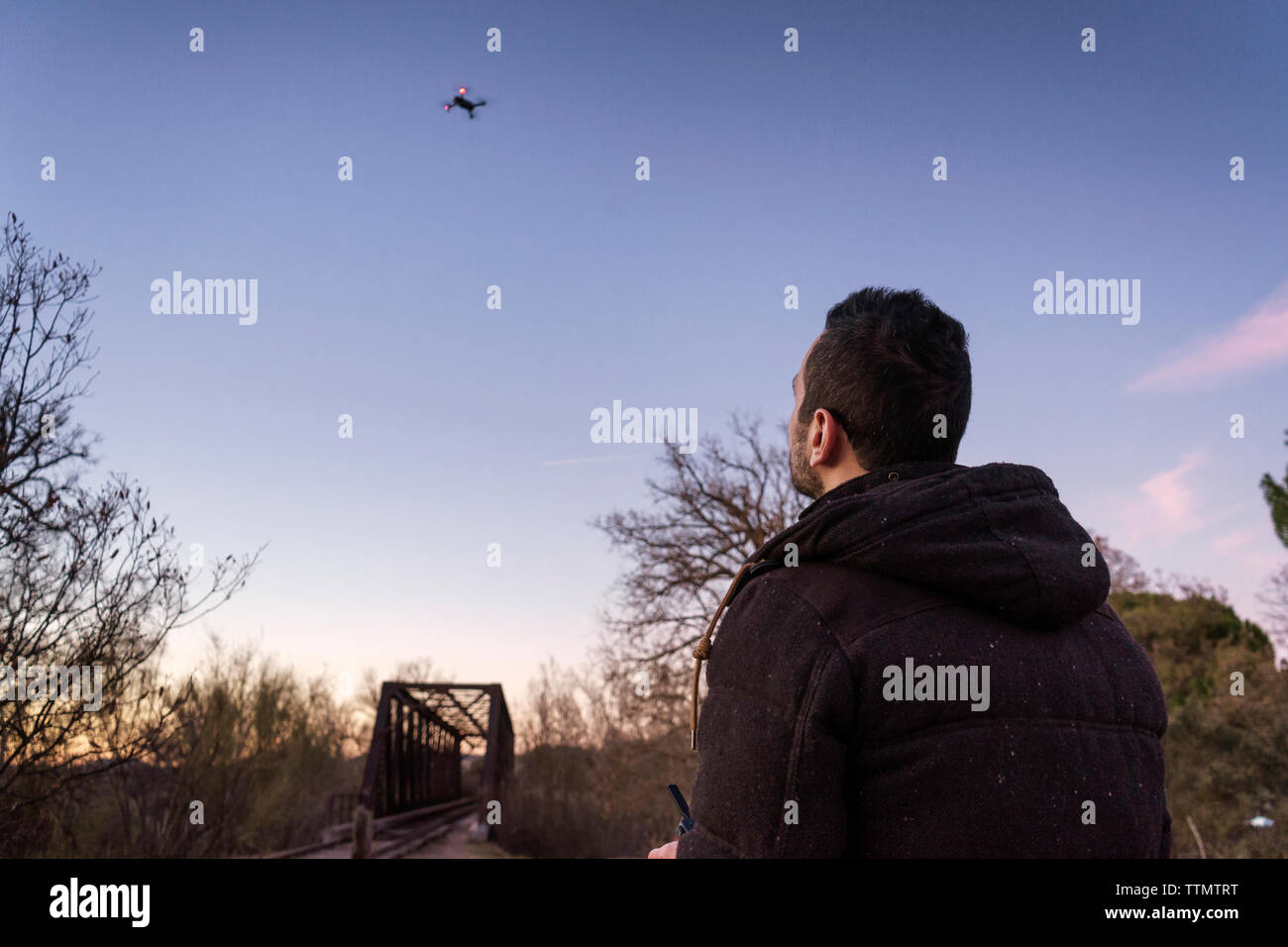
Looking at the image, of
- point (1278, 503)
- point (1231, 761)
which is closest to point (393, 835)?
point (1231, 761)

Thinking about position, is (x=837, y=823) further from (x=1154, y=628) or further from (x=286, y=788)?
(x=1154, y=628)

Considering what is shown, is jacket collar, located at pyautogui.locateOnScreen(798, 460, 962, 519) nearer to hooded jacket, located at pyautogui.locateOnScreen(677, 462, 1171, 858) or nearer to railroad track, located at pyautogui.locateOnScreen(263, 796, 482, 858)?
hooded jacket, located at pyautogui.locateOnScreen(677, 462, 1171, 858)

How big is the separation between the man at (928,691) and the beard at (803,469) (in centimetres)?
17

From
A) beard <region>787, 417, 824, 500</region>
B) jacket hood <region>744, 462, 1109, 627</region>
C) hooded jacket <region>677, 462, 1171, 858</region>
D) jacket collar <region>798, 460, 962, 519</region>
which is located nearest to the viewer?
hooded jacket <region>677, 462, 1171, 858</region>

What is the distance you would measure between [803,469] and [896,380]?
26 centimetres

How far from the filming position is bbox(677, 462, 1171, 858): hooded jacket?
143 centimetres

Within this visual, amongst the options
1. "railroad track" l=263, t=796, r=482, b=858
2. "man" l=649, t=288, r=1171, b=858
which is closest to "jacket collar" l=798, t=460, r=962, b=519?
"man" l=649, t=288, r=1171, b=858

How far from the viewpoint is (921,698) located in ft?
4.75

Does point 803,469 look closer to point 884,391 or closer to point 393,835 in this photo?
point 884,391

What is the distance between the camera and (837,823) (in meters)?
1.42

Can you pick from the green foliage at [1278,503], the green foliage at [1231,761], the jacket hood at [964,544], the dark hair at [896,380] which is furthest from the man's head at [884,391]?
the green foliage at [1278,503]

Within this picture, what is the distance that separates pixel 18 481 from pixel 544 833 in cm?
2160

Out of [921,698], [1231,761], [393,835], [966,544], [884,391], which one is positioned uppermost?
[884,391]
